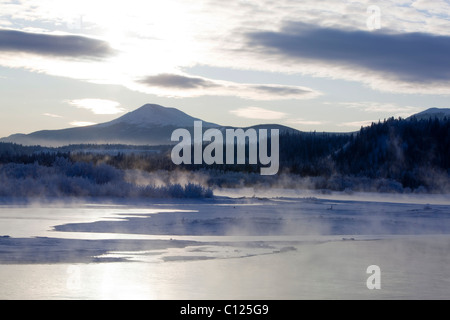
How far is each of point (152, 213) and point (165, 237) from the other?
6.96 metres

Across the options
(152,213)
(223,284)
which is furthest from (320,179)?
(223,284)

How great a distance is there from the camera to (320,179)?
58.8m

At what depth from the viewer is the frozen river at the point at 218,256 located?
931cm

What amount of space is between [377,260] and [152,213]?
442 inches

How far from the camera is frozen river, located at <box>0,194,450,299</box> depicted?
30.6 ft

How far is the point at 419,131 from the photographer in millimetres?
77375

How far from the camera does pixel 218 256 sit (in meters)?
12.4
